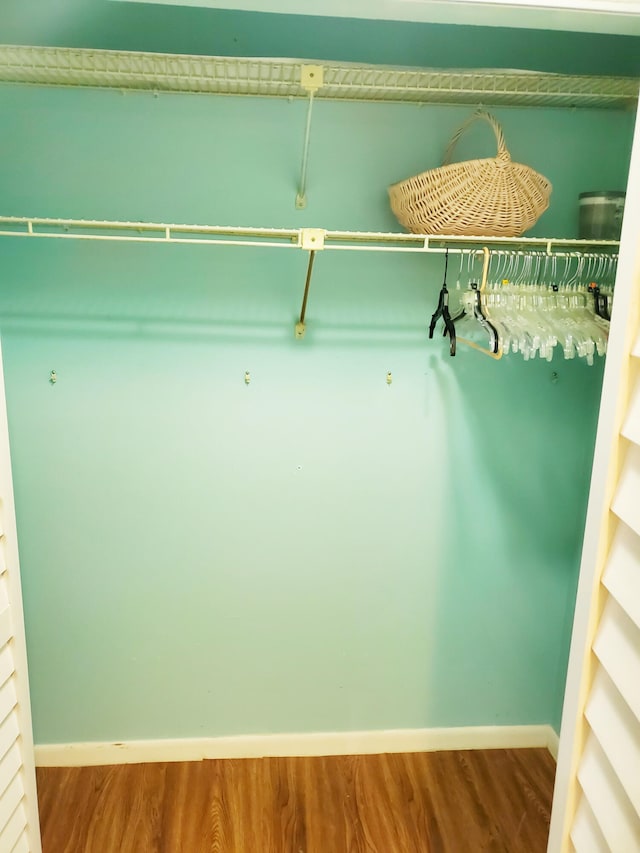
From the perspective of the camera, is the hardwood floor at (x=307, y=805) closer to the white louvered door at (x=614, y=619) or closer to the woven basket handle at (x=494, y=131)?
the white louvered door at (x=614, y=619)

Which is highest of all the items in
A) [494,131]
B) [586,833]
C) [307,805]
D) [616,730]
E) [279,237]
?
[494,131]

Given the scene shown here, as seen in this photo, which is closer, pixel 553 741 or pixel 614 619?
pixel 614 619

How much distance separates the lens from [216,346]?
1881mm

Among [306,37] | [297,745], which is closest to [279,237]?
[306,37]

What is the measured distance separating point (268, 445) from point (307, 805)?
3.75 feet

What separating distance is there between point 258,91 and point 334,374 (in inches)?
31.7

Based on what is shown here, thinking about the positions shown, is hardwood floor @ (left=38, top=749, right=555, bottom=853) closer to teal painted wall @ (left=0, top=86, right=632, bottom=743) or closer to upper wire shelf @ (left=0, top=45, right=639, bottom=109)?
teal painted wall @ (left=0, top=86, right=632, bottom=743)

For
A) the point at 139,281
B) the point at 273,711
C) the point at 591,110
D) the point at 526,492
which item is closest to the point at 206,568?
the point at 273,711

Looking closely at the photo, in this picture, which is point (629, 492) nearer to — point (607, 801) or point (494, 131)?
point (607, 801)

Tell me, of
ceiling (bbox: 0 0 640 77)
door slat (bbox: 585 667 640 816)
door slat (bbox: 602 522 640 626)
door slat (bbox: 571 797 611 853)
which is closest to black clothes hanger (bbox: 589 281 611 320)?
ceiling (bbox: 0 0 640 77)

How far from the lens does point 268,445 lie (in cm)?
196

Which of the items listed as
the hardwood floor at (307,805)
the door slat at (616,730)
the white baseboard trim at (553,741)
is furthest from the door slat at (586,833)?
the white baseboard trim at (553,741)

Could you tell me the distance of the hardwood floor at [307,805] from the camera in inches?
74.2

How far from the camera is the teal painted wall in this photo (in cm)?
178
